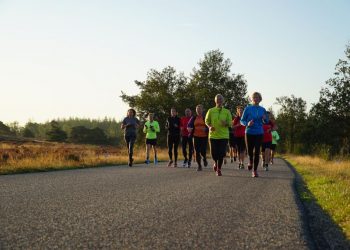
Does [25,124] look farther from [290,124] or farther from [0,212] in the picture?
[0,212]

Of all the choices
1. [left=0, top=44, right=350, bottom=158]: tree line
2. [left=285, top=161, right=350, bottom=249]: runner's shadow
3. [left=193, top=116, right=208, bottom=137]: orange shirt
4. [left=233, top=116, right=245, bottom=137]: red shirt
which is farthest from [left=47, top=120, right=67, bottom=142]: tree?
[left=285, top=161, right=350, bottom=249]: runner's shadow

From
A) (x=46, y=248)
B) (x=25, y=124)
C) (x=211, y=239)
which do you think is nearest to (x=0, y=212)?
(x=46, y=248)

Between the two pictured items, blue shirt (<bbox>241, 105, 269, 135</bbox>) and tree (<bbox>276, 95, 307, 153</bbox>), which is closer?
blue shirt (<bbox>241, 105, 269, 135</bbox>)

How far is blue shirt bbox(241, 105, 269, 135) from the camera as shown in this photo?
11.3 metres

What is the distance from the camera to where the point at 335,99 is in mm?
51500

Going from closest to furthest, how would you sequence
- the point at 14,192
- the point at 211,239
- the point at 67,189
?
the point at 211,239 < the point at 14,192 < the point at 67,189

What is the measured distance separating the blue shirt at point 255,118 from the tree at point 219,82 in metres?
50.8

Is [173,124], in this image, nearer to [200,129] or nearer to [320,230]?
[200,129]

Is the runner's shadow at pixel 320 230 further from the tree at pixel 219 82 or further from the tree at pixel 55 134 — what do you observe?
the tree at pixel 55 134

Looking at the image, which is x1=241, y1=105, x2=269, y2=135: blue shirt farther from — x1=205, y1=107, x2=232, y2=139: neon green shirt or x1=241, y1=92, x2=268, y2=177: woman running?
x1=205, y1=107, x2=232, y2=139: neon green shirt

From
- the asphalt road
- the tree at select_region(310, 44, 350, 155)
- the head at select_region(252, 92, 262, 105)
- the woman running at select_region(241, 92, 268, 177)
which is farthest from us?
the tree at select_region(310, 44, 350, 155)

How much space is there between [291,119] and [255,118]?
253 ft

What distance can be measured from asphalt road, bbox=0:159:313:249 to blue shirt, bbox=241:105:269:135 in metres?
3.44

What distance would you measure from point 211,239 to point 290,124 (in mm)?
83750
